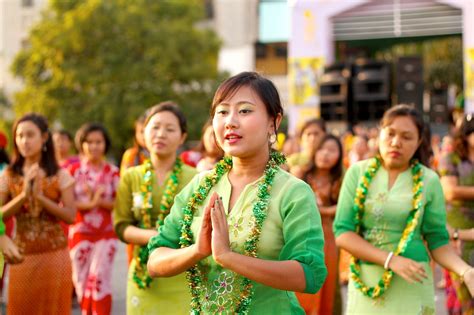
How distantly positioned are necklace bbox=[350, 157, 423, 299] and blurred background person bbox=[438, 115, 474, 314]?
1.38 meters

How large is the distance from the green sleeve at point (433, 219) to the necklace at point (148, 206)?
1606 millimetres

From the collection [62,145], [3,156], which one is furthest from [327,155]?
[62,145]

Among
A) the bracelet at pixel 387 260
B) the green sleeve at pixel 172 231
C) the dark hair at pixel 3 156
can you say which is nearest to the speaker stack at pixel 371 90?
the dark hair at pixel 3 156

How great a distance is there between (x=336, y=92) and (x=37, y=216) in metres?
14.7

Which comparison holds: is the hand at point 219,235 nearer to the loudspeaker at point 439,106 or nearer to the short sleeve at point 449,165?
the short sleeve at point 449,165

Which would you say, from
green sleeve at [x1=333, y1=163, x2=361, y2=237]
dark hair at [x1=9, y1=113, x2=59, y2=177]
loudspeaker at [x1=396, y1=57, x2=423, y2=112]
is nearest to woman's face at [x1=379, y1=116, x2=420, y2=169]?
green sleeve at [x1=333, y1=163, x2=361, y2=237]

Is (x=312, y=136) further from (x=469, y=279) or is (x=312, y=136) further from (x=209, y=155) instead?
(x=469, y=279)

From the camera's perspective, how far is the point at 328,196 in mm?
6617

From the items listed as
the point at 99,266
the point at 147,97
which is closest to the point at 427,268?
the point at 99,266

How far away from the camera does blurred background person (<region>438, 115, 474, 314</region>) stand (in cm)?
586

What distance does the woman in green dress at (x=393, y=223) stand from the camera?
14.5 feet

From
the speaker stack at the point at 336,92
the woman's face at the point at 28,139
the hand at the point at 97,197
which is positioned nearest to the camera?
the woman's face at the point at 28,139

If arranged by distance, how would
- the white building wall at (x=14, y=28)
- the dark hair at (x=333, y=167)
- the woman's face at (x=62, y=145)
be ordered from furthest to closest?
the white building wall at (x=14, y=28) < the woman's face at (x=62, y=145) < the dark hair at (x=333, y=167)

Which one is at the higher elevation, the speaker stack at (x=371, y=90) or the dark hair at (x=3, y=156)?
the speaker stack at (x=371, y=90)
